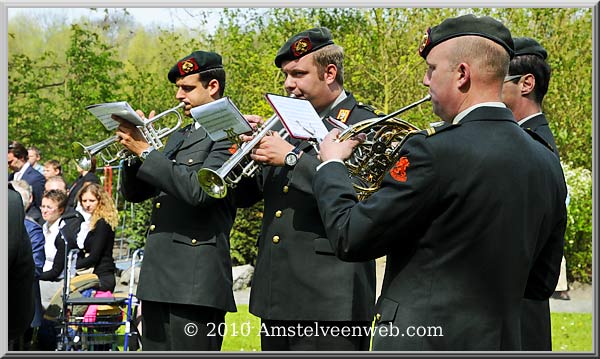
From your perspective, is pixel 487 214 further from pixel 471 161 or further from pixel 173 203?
pixel 173 203

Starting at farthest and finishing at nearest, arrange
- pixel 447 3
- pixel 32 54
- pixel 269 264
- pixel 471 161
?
pixel 32 54 → pixel 447 3 → pixel 269 264 → pixel 471 161

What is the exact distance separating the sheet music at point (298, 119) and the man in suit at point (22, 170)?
8619mm

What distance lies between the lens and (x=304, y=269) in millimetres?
4734

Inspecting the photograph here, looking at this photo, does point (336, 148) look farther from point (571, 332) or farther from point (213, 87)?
point (571, 332)

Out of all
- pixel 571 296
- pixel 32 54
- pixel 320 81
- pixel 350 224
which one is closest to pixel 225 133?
pixel 320 81

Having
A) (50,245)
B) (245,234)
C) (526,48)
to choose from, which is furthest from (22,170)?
(526,48)

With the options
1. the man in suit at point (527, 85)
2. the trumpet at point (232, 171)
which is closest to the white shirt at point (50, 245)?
the trumpet at point (232, 171)

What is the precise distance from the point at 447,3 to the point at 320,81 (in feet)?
4.39

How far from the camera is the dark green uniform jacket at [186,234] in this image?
527 centimetres

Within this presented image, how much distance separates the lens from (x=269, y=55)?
14.0m

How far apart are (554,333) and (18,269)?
6.58 metres

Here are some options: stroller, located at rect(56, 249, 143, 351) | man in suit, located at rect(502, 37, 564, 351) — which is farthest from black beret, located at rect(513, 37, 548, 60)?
stroller, located at rect(56, 249, 143, 351)

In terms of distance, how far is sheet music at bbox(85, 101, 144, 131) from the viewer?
204 inches

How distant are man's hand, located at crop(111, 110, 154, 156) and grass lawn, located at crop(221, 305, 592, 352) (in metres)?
1.69
